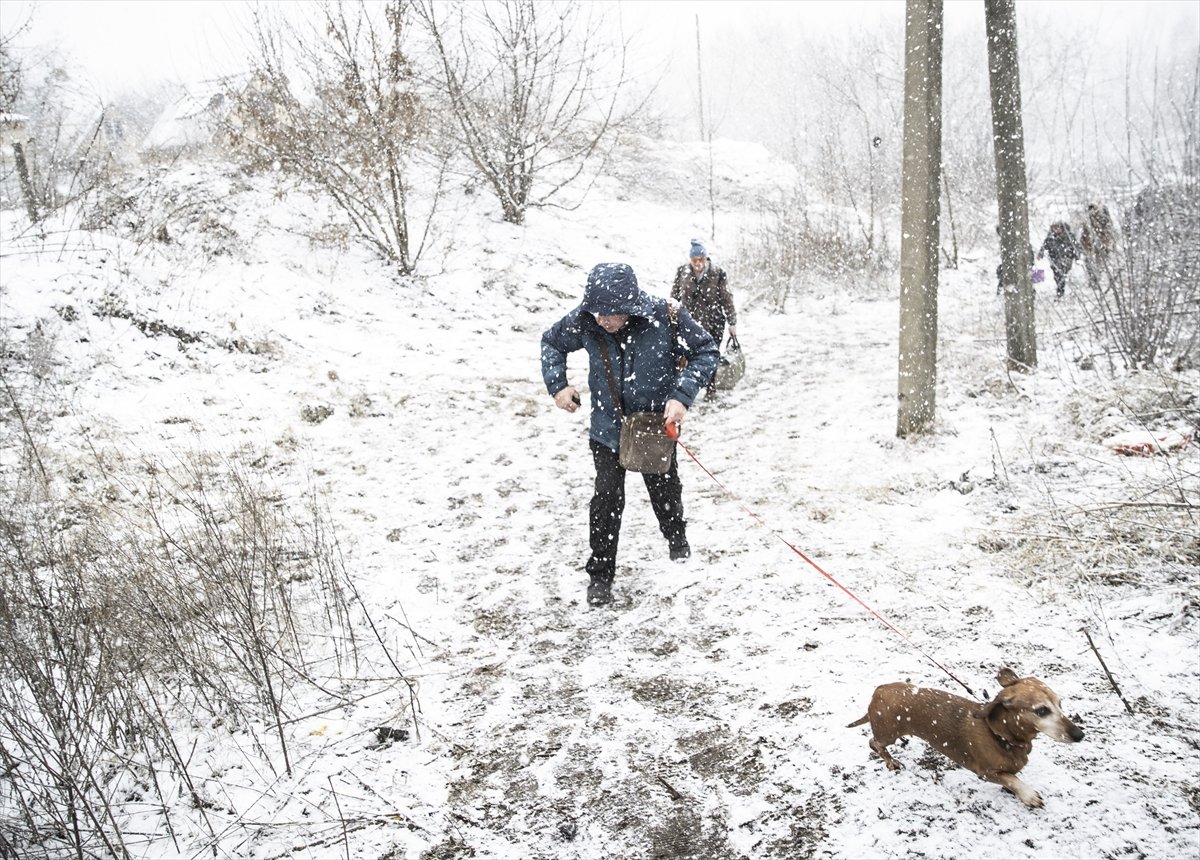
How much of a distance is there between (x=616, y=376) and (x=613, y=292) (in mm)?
548

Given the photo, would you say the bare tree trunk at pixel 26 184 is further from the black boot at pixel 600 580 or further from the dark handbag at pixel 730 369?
the black boot at pixel 600 580

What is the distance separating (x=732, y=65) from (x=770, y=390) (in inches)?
2845

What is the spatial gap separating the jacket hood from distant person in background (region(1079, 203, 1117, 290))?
500 cm

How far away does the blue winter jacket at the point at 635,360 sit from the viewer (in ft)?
12.6

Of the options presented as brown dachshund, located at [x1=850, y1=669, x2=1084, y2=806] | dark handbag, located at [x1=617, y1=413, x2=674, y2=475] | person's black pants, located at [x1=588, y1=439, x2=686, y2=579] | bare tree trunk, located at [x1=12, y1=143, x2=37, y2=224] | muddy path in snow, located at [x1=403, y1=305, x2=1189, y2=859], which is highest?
bare tree trunk, located at [x1=12, y1=143, x2=37, y2=224]

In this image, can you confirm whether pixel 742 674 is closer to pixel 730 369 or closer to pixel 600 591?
pixel 600 591

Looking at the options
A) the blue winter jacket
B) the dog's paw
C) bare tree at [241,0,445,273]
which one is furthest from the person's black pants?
bare tree at [241,0,445,273]

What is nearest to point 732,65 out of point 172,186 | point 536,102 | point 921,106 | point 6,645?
point 536,102

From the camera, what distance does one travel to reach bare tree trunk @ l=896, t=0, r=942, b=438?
206 inches

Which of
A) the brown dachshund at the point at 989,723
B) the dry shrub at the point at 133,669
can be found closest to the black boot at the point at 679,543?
the dry shrub at the point at 133,669

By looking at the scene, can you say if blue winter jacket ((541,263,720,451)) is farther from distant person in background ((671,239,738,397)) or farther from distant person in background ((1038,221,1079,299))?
distant person in background ((1038,221,1079,299))

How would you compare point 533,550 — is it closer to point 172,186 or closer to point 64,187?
point 172,186

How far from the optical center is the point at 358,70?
11.4 meters

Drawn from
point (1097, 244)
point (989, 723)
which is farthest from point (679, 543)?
point (1097, 244)
